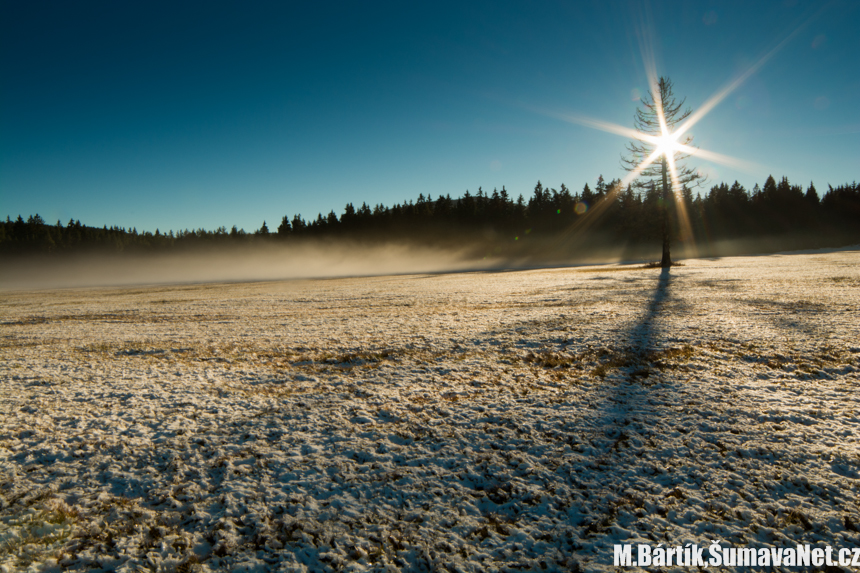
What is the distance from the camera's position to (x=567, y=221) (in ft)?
259

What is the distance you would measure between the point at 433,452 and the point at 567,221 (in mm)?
83109

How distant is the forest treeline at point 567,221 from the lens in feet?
237

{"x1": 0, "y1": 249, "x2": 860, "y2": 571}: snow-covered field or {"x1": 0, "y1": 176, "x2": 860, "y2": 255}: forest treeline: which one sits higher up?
{"x1": 0, "y1": 176, "x2": 860, "y2": 255}: forest treeline

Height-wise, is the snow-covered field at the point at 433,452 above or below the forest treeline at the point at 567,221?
below

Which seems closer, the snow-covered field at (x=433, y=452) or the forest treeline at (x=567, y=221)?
the snow-covered field at (x=433, y=452)

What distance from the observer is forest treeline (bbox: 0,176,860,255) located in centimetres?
7231

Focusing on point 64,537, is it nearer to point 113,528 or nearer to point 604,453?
point 113,528

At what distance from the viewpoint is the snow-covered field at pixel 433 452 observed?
2.41m

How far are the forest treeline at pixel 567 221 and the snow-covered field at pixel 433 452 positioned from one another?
6528 centimetres

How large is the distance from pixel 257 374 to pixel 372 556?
4.36m

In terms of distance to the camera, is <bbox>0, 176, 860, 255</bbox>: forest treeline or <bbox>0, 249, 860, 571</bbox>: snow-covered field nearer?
<bbox>0, 249, 860, 571</bbox>: snow-covered field

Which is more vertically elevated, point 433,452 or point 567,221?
point 567,221

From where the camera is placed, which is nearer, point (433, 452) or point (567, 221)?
point (433, 452)

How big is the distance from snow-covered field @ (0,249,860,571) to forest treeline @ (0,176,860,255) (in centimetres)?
6528
